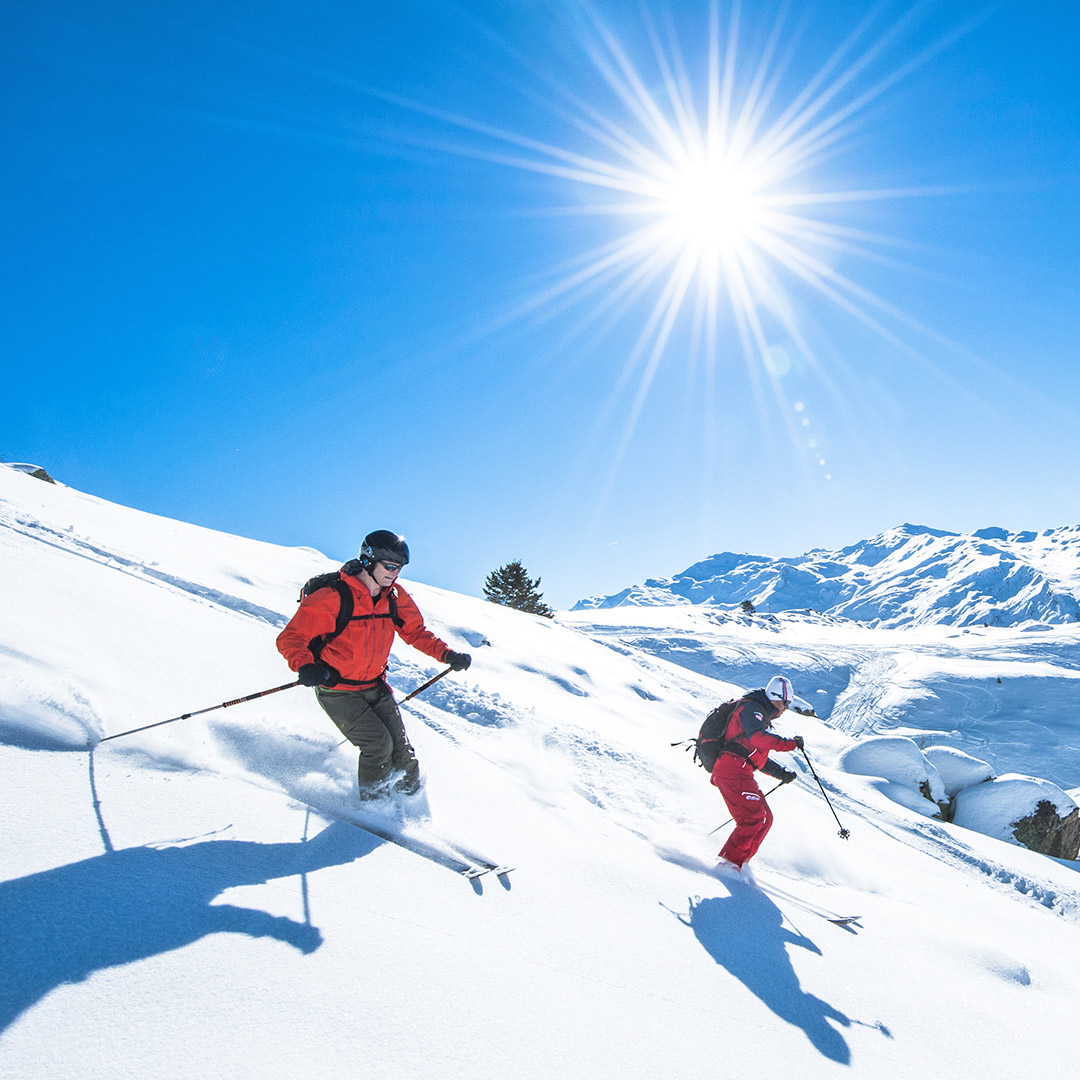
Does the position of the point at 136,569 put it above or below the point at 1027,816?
above

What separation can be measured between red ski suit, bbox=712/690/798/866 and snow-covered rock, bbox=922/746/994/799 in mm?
9707

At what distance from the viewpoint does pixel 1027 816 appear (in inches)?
445

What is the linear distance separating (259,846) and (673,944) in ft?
8.72

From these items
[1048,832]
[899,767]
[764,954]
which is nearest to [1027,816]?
[1048,832]

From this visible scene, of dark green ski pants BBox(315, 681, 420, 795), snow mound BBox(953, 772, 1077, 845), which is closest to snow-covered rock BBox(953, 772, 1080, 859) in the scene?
snow mound BBox(953, 772, 1077, 845)

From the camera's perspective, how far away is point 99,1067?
1756mm

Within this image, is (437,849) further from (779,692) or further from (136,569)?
(136,569)

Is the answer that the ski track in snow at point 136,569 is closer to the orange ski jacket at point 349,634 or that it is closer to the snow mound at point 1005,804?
the orange ski jacket at point 349,634

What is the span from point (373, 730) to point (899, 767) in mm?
12680

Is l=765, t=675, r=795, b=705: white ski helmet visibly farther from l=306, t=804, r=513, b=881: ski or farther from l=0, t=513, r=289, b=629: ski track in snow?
l=0, t=513, r=289, b=629: ski track in snow

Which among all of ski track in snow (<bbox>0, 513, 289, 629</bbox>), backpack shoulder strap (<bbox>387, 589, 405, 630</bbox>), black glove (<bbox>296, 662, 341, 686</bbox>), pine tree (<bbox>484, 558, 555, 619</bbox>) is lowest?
black glove (<bbox>296, 662, 341, 686</bbox>)

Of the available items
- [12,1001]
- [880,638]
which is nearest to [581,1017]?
[12,1001]

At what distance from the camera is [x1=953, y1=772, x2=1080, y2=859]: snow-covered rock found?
1114cm

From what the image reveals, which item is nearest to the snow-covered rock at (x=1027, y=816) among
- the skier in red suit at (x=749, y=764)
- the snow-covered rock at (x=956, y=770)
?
the snow-covered rock at (x=956, y=770)
